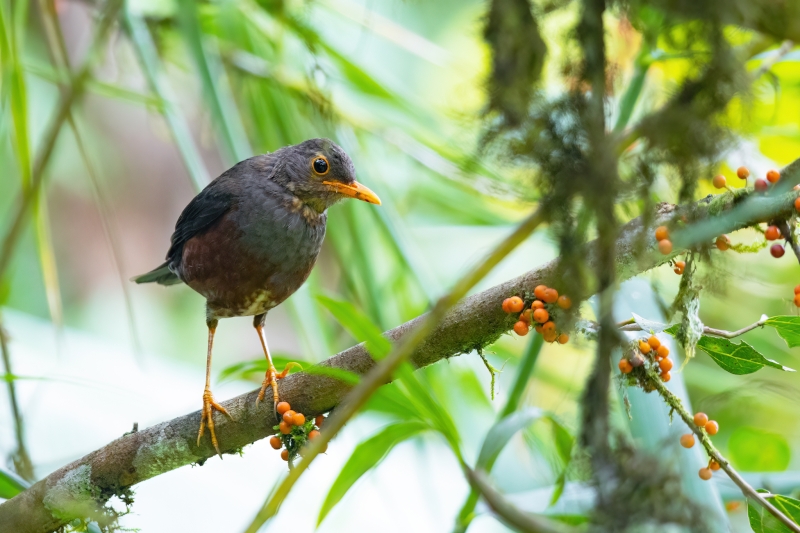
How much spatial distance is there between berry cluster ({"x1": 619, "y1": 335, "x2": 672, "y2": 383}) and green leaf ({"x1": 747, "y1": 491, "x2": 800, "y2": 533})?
42cm

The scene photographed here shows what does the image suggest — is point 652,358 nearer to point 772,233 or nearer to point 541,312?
point 541,312

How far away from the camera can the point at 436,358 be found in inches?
78.1

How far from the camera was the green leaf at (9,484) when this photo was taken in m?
1.98

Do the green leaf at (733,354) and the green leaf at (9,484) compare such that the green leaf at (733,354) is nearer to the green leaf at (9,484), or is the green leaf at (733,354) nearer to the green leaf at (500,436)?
the green leaf at (500,436)

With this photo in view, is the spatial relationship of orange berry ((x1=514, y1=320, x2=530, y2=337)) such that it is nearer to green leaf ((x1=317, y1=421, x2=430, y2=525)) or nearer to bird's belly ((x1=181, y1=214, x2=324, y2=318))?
green leaf ((x1=317, y1=421, x2=430, y2=525))

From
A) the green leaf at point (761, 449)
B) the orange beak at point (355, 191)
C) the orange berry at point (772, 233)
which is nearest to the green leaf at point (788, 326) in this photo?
the orange berry at point (772, 233)

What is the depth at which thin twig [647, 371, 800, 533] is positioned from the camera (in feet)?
4.88

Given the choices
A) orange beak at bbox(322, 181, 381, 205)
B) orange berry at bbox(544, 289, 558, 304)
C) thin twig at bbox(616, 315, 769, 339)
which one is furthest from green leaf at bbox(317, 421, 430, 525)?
orange beak at bbox(322, 181, 381, 205)

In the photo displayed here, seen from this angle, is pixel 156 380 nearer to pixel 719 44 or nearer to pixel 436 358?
pixel 436 358

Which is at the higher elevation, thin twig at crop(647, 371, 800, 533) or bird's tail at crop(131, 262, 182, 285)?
bird's tail at crop(131, 262, 182, 285)

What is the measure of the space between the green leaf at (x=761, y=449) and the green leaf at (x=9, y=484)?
2365mm

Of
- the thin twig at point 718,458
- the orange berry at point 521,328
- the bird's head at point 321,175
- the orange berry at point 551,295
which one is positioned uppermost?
the bird's head at point 321,175

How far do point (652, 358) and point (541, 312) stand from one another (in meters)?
0.28

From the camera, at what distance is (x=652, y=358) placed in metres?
1.66
